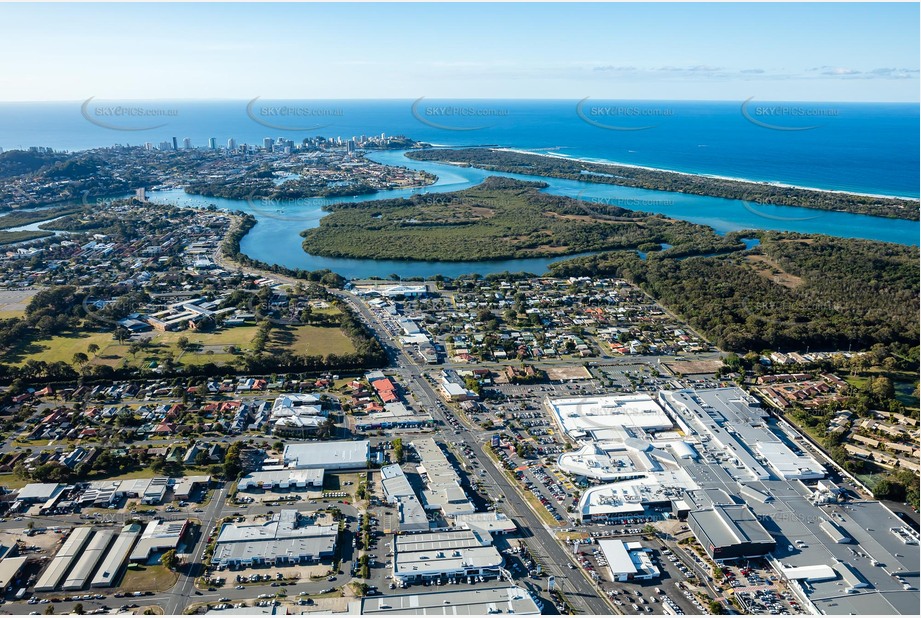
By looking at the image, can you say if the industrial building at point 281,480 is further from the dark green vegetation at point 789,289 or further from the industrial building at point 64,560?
the dark green vegetation at point 789,289

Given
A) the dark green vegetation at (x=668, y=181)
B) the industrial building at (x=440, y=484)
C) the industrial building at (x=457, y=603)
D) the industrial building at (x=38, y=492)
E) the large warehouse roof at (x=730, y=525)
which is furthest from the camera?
the dark green vegetation at (x=668, y=181)

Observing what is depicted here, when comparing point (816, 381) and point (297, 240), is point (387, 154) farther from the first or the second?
point (816, 381)

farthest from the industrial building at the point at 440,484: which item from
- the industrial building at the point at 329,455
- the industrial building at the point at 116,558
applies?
the industrial building at the point at 116,558

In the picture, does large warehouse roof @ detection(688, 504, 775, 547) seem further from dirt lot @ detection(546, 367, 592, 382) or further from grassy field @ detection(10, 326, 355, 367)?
grassy field @ detection(10, 326, 355, 367)

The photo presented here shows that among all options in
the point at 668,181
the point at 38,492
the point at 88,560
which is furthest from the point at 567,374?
the point at 668,181

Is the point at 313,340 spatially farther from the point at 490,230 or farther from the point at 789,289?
the point at 789,289

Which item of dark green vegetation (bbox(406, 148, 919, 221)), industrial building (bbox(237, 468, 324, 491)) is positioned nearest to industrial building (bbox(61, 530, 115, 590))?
industrial building (bbox(237, 468, 324, 491))
